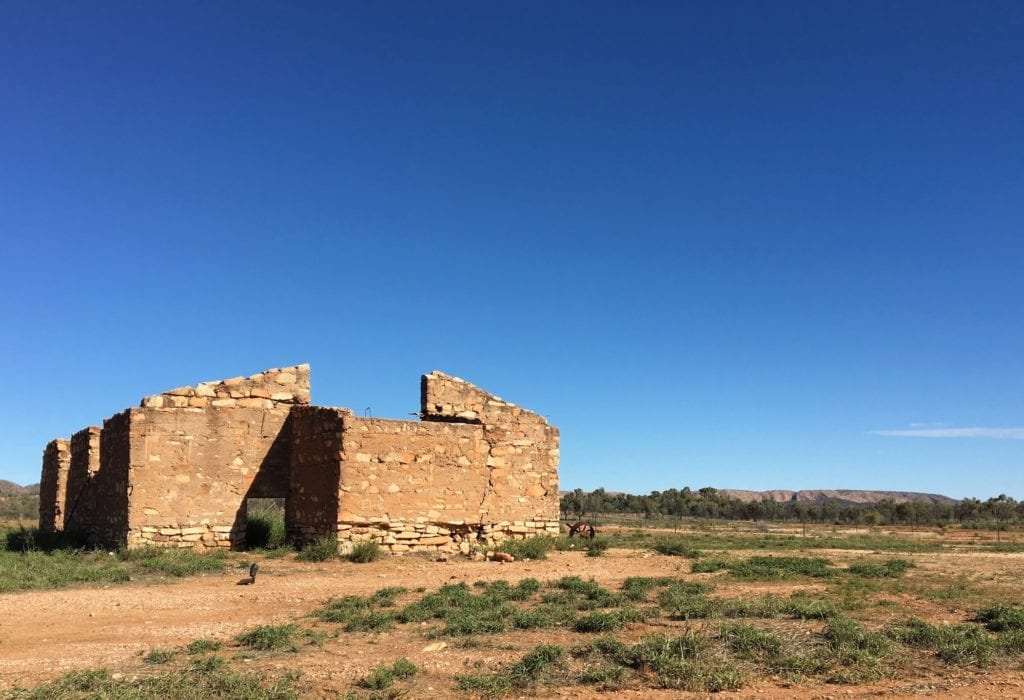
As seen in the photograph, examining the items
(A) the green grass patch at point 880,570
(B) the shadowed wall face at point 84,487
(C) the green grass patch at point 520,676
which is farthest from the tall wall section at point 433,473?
(C) the green grass patch at point 520,676

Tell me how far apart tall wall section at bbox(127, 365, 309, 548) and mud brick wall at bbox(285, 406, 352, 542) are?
1.42 feet

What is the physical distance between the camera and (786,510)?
64.1 metres

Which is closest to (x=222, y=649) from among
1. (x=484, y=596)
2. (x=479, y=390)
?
(x=484, y=596)

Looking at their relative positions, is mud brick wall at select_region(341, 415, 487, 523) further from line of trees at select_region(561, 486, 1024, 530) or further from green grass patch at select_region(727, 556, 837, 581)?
line of trees at select_region(561, 486, 1024, 530)

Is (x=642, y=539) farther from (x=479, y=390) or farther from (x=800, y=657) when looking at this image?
(x=800, y=657)

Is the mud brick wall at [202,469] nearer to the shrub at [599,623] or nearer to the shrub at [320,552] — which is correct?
the shrub at [320,552]

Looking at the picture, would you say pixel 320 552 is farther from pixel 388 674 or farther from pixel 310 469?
pixel 388 674

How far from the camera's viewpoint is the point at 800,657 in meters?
6.77

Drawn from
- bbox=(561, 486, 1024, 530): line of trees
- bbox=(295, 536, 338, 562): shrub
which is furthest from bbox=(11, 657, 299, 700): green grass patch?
bbox=(561, 486, 1024, 530): line of trees

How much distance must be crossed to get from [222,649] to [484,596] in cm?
380

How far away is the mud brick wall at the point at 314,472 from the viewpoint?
50.1 ft

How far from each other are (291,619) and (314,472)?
7.06 meters

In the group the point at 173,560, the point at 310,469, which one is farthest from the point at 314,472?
the point at 173,560

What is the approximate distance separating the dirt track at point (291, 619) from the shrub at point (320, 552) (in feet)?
1.26
